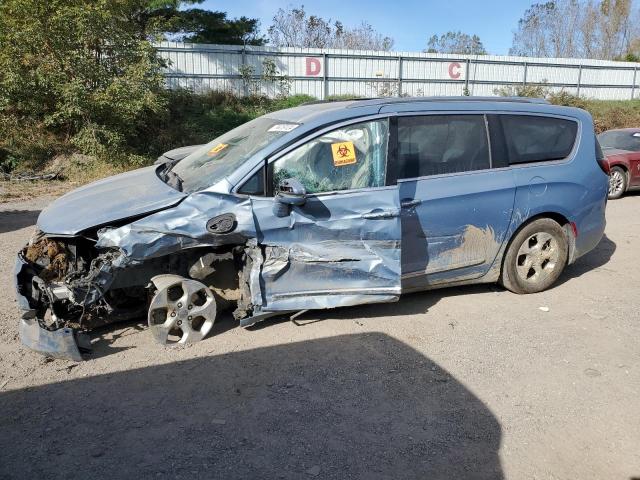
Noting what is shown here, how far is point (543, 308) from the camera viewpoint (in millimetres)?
4957

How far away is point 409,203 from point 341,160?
26.9 inches

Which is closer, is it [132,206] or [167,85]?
[132,206]

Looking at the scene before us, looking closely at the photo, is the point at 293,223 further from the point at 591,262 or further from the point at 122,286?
the point at 591,262

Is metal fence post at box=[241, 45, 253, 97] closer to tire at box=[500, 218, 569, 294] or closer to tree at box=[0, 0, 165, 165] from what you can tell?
tree at box=[0, 0, 165, 165]

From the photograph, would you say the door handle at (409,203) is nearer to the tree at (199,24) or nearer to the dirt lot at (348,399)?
the dirt lot at (348,399)

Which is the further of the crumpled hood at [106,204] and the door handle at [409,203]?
the door handle at [409,203]

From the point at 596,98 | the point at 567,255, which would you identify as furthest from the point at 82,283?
the point at 596,98

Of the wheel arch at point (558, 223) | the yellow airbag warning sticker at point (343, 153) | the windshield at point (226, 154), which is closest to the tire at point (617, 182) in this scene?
the wheel arch at point (558, 223)

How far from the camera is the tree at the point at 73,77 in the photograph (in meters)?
12.1

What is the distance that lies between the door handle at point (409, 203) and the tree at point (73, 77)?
10.2 metres

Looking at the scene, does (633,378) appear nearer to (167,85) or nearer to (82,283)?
(82,283)

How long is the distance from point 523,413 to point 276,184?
2406 millimetres

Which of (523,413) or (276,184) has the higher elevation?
(276,184)

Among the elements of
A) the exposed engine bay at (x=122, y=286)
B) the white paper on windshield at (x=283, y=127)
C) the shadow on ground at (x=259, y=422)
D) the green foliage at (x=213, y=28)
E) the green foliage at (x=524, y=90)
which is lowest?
the shadow on ground at (x=259, y=422)
